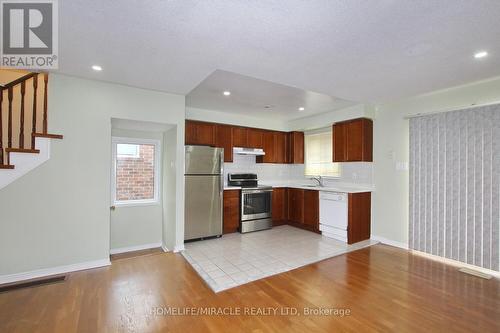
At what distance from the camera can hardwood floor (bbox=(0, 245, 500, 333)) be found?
1.95 m

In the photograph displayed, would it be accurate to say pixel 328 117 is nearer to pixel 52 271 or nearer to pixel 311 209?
pixel 311 209

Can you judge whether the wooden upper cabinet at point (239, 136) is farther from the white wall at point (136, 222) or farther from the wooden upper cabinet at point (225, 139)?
the white wall at point (136, 222)

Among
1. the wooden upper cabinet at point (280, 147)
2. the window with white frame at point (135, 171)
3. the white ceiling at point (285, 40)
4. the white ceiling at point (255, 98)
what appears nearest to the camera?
the white ceiling at point (285, 40)

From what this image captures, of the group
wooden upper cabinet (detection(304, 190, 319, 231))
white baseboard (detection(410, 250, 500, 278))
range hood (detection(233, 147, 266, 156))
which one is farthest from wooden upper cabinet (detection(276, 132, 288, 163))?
white baseboard (detection(410, 250, 500, 278))

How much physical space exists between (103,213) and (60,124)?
1.25 metres

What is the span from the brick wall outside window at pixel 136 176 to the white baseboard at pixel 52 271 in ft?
4.39

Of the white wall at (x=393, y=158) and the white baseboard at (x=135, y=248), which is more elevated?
the white wall at (x=393, y=158)

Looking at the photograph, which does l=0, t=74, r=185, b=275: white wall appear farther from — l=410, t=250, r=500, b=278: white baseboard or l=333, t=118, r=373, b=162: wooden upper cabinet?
l=410, t=250, r=500, b=278: white baseboard

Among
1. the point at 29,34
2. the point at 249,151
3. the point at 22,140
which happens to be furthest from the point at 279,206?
the point at 29,34

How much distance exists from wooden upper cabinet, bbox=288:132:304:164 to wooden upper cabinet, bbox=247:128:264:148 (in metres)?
0.85

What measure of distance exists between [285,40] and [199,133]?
9.38ft

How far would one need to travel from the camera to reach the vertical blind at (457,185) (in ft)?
9.71

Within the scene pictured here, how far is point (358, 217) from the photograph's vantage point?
416 cm

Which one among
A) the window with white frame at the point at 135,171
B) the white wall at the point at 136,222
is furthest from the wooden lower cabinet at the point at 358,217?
the window with white frame at the point at 135,171
